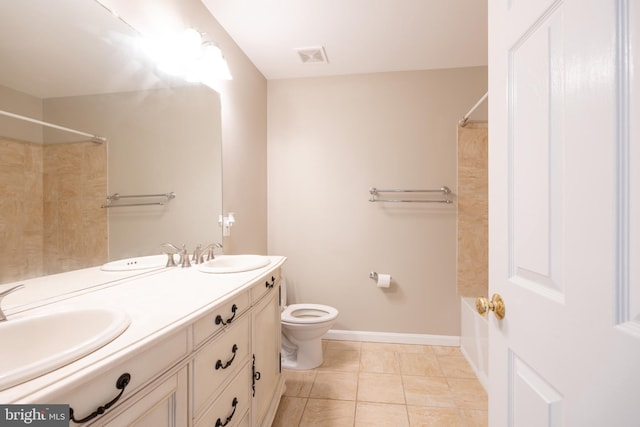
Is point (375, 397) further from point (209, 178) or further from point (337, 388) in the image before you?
point (209, 178)

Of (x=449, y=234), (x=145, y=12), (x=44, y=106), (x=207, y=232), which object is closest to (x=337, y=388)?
(x=207, y=232)

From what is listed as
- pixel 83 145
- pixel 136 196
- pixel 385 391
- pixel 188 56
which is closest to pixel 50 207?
pixel 83 145

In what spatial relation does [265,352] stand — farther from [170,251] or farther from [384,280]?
[384,280]

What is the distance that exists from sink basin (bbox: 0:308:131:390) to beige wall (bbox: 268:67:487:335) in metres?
2.01

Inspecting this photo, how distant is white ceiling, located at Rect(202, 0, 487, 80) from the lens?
177 cm

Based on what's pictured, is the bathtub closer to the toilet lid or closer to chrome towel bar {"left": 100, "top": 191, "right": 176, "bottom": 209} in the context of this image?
the toilet lid

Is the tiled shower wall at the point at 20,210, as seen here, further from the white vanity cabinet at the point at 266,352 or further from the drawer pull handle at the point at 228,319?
the white vanity cabinet at the point at 266,352

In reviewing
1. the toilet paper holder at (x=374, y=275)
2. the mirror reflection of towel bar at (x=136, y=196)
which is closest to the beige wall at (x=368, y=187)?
the toilet paper holder at (x=374, y=275)

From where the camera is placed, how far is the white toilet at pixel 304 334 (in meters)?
2.06

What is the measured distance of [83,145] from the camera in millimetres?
1001

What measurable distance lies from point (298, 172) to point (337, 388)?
5.95 ft

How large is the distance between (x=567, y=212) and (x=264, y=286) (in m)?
1.22

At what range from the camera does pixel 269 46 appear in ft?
7.16

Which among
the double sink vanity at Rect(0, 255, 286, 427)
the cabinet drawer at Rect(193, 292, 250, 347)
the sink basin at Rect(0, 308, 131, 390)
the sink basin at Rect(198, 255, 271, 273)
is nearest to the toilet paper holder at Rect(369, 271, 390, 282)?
the sink basin at Rect(198, 255, 271, 273)
